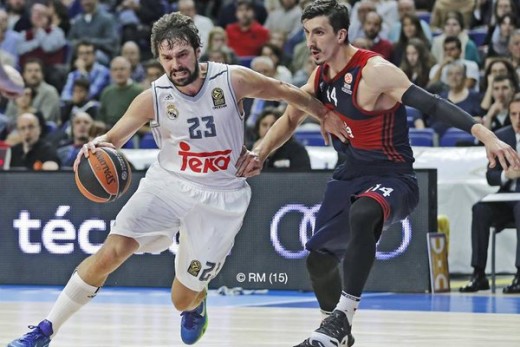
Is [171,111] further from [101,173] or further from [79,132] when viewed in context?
[79,132]

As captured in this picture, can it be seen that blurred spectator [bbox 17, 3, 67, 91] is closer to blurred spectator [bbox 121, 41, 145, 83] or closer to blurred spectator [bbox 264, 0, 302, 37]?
blurred spectator [bbox 121, 41, 145, 83]

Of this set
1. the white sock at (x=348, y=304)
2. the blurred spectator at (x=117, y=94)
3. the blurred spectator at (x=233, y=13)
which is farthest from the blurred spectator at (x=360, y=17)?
the white sock at (x=348, y=304)

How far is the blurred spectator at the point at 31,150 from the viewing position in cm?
1226

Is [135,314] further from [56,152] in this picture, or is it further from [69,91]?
[69,91]

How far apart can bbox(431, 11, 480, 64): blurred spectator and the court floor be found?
163 inches

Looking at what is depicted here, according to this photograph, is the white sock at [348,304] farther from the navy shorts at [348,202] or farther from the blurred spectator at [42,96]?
the blurred spectator at [42,96]

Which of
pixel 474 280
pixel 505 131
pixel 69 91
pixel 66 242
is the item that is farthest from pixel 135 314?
pixel 69 91

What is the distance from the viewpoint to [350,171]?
6570 millimetres

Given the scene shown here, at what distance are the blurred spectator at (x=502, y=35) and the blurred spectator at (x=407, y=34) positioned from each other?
0.75 m

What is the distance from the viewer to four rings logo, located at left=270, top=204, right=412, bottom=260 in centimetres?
1029

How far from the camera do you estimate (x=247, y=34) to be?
15516 mm

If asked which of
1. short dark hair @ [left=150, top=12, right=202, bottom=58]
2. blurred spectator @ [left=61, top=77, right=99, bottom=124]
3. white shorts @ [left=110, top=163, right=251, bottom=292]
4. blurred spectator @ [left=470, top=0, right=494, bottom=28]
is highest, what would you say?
short dark hair @ [left=150, top=12, right=202, bottom=58]

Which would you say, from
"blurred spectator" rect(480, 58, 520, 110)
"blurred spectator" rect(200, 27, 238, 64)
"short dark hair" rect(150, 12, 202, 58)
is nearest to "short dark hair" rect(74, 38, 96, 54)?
"blurred spectator" rect(200, 27, 238, 64)

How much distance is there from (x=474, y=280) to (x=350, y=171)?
4.11 meters
